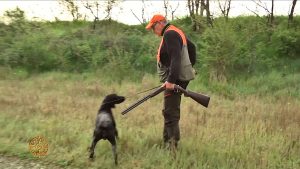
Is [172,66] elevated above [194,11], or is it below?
below

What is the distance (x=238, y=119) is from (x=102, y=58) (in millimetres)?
9923

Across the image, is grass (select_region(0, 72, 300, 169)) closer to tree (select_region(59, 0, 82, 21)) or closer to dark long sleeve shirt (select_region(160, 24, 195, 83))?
dark long sleeve shirt (select_region(160, 24, 195, 83))

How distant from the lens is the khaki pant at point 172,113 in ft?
22.4

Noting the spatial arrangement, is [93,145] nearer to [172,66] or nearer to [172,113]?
[172,113]

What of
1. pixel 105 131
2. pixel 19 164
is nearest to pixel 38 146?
pixel 19 164

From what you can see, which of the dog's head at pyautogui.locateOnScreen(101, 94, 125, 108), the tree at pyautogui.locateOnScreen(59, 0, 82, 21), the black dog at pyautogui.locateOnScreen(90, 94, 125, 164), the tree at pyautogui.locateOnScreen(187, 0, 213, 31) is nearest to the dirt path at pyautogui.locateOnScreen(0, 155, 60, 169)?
the black dog at pyautogui.locateOnScreen(90, 94, 125, 164)

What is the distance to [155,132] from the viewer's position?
7.94 metres

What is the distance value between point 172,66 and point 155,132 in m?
1.92

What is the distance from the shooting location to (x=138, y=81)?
16.2 meters

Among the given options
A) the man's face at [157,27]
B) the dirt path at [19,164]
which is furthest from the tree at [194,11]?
the dirt path at [19,164]

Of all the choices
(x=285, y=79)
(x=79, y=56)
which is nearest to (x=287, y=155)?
(x=285, y=79)

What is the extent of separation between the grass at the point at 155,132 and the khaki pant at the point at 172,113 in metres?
0.25

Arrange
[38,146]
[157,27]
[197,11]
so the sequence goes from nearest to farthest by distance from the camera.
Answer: [157,27]
[38,146]
[197,11]

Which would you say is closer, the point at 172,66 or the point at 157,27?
the point at 172,66
